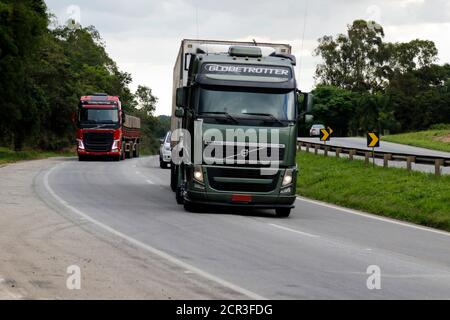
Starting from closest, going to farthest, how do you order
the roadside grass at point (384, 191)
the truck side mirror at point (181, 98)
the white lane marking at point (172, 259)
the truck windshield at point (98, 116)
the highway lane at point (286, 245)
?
the white lane marking at point (172, 259) < the highway lane at point (286, 245) < the truck side mirror at point (181, 98) < the roadside grass at point (384, 191) < the truck windshield at point (98, 116)

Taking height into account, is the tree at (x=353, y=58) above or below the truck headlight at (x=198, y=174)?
above

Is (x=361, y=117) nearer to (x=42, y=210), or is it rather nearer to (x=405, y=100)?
(x=405, y=100)

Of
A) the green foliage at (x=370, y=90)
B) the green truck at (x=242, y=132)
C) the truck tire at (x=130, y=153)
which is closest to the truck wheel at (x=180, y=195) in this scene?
the green truck at (x=242, y=132)

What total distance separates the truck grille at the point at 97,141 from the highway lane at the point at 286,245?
24.4m

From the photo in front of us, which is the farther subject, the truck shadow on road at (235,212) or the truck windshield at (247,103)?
the truck shadow on road at (235,212)

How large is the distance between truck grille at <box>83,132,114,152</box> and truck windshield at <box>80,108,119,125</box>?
71 centimetres

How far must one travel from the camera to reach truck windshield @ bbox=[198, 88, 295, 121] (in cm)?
1870

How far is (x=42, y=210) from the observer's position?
18406 millimetres

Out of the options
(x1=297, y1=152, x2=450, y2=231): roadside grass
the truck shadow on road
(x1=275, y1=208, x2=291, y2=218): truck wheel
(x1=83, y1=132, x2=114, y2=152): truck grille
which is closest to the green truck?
(x1=275, y1=208, x2=291, y2=218): truck wheel

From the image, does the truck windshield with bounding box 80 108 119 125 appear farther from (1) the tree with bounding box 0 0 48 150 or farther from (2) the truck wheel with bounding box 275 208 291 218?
(2) the truck wheel with bounding box 275 208 291 218

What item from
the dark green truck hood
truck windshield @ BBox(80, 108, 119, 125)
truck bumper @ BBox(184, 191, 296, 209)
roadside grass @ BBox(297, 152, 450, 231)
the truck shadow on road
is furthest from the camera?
truck windshield @ BBox(80, 108, 119, 125)

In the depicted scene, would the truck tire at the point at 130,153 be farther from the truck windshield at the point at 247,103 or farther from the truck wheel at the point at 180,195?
the truck windshield at the point at 247,103

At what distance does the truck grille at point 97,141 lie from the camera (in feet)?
160
